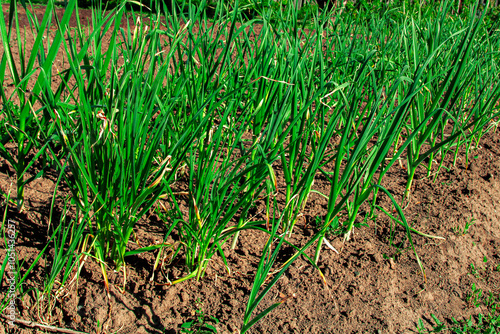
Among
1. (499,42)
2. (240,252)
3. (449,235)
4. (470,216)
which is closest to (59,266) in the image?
(240,252)

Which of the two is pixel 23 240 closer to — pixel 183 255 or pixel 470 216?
pixel 183 255

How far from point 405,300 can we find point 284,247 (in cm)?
48

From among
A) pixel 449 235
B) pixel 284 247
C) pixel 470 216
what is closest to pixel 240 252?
pixel 284 247

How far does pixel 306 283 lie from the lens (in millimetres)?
1464

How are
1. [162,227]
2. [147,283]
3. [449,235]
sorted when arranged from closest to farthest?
[147,283] < [162,227] < [449,235]

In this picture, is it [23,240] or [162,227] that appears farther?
[162,227]

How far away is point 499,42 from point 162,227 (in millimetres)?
2524

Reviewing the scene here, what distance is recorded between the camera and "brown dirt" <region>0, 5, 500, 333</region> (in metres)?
1.29

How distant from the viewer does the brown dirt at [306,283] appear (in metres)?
1.29

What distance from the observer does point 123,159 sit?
1.12m

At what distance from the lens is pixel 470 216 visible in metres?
1.86

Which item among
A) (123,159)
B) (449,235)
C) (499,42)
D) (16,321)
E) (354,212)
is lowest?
(16,321)

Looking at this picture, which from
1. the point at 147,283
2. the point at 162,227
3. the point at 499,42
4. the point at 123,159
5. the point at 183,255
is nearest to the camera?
the point at 123,159

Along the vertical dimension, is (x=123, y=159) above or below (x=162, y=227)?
above
